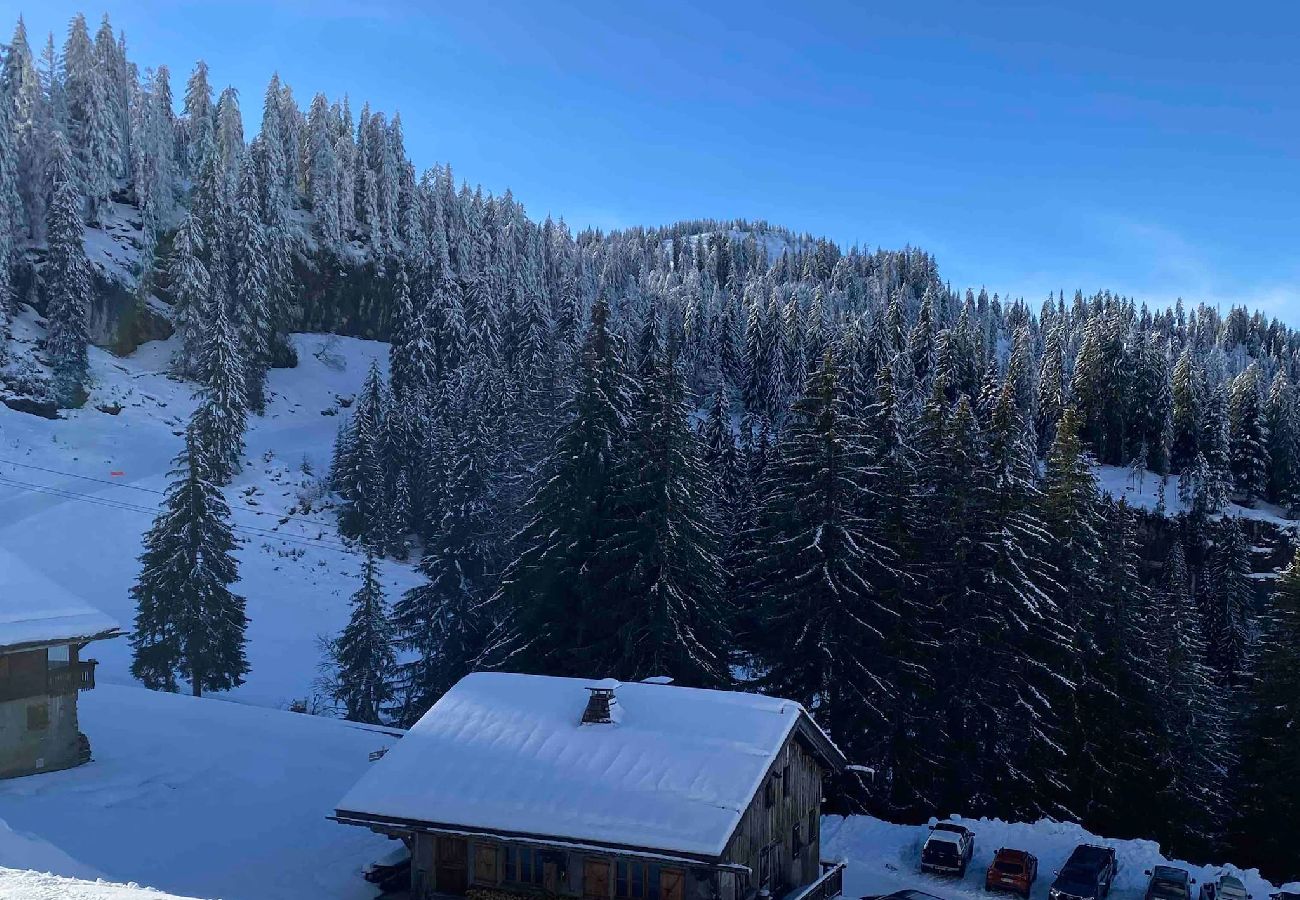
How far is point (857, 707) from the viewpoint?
30281 mm

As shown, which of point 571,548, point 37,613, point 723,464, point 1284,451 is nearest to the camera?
point 37,613

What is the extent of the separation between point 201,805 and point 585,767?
1347cm

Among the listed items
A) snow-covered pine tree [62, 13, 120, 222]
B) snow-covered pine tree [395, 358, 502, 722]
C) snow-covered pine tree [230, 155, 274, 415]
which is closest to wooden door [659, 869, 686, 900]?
snow-covered pine tree [395, 358, 502, 722]

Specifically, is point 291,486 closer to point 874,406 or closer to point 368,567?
point 368,567

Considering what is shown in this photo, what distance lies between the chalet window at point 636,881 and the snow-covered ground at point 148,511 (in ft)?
111

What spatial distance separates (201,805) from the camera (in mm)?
24531

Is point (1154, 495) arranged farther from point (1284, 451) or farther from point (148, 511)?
point (148, 511)

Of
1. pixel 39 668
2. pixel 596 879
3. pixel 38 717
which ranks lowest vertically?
pixel 38 717

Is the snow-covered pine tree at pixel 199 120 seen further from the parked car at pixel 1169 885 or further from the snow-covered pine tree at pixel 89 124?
the parked car at pixel 1169 885

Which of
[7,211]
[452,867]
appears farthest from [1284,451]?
[7,211]

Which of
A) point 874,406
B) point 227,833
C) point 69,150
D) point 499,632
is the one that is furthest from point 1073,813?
point 69,150

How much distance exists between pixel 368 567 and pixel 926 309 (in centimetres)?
10061

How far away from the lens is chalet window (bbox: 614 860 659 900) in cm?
1667

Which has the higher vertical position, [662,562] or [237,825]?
[662,562]
